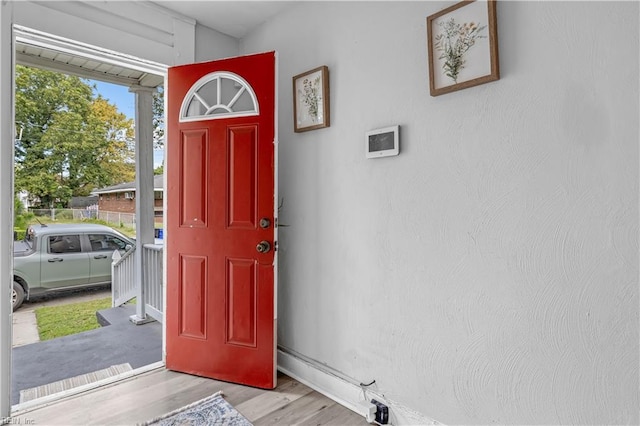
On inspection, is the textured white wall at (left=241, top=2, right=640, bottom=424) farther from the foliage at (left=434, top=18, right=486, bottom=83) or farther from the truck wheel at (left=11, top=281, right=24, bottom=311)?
the truck wheel at (left=11, top=281, right=24, bottom=311)

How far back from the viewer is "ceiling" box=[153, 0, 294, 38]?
7.50ft

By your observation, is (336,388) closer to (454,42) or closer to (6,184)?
(454,42)

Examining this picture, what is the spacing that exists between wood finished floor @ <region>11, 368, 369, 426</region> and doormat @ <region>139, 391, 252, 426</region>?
52 mm

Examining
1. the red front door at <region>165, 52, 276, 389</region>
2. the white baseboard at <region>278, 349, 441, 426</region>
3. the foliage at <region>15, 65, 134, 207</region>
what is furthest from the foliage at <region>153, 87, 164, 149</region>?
the white baseboard at <region>278, 349, 441, 426</region>

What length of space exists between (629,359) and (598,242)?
385 mm

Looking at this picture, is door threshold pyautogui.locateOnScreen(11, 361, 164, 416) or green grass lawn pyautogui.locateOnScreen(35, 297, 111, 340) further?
green grass lawn pyautogui.locateOnScreen(35, 297, 111, 340)

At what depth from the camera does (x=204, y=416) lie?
72.1 inches

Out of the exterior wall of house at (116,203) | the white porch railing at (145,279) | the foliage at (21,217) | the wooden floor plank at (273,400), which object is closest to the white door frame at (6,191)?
the wooden floor plank at (273,400)

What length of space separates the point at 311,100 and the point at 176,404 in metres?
2.01

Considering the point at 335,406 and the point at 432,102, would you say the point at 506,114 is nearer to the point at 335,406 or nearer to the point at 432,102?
the point at 432,102

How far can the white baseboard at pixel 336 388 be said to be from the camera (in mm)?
1710

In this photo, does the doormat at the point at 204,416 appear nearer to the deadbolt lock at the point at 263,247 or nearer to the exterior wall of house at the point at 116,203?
the deadbolt lock at the point at 263,247

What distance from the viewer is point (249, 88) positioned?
220 centimetres

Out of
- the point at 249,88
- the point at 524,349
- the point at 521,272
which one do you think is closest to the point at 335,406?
the point at 524,349
